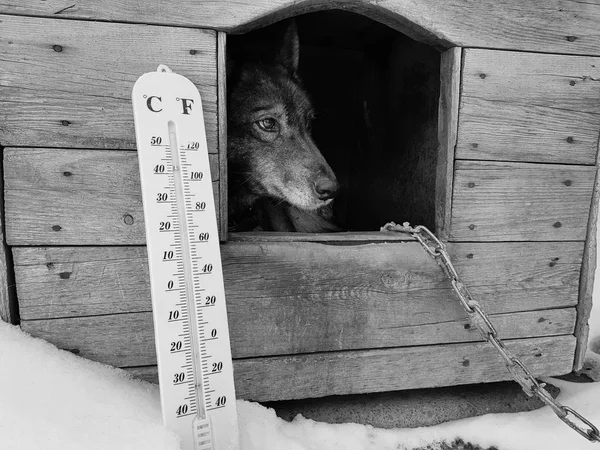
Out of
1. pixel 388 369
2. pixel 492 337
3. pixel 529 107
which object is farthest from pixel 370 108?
pixel 492 337

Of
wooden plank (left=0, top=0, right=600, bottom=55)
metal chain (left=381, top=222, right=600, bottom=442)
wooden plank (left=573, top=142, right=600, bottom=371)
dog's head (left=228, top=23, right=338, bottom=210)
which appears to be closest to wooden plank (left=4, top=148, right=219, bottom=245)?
wooden plank (left=0, top=0, right=600, bottom=55)

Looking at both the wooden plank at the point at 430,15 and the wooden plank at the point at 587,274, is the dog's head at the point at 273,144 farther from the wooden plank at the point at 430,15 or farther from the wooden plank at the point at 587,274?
the wooden plank at the point at 587,274

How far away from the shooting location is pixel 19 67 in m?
1.42

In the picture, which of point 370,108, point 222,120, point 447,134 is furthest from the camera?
point 370,108

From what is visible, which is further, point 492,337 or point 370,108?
point 370,108

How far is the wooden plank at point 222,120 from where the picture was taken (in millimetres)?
1588

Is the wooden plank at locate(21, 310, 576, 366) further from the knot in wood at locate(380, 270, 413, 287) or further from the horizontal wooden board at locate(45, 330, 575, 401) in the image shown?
the knot in wood at locate(380, 270, 413, 287)

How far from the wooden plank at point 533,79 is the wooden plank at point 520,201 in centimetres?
27

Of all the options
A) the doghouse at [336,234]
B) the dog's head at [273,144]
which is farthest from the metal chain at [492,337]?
the dog's head at [273,144]

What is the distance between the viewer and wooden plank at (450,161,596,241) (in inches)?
73.7

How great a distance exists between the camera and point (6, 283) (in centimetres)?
150

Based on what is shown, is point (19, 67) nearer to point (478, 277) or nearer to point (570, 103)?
point (478, 277)

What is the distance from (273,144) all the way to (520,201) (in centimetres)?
119

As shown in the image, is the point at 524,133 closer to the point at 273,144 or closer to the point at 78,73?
the point at 273,144
